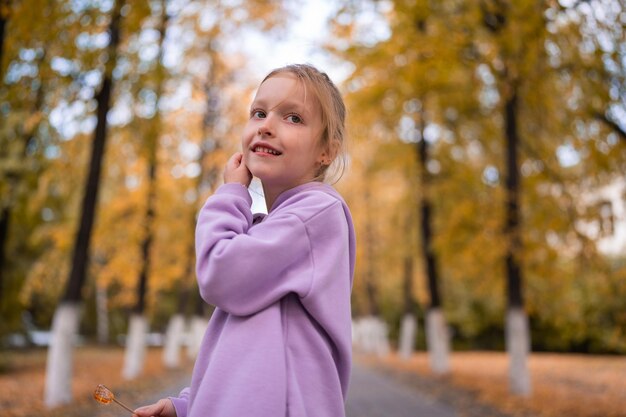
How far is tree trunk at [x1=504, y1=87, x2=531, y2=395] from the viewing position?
12.5 metres

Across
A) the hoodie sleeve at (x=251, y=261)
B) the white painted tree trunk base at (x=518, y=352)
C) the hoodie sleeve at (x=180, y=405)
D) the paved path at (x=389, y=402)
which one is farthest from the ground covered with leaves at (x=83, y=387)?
the hoodie sleeve at (x=251, y=261)

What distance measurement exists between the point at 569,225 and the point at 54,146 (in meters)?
9.24

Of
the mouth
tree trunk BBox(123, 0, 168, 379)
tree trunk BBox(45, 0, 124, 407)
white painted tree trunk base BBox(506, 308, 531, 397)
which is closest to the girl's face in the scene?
the mouth

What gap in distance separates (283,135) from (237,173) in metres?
0.16

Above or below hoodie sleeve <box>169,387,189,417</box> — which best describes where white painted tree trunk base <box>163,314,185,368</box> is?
below

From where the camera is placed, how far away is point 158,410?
5.34 feet

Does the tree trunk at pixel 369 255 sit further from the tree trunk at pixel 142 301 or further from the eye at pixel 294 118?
the eye at pixel 294 118

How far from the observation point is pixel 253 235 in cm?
154

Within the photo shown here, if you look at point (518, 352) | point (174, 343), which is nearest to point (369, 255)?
point (174, 343)

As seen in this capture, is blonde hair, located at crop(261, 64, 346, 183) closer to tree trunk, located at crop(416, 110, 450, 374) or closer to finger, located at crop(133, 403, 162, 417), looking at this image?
finger, located at crop(133, 403, 162, 417)

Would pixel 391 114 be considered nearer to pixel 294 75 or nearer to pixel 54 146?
pixel 54 146

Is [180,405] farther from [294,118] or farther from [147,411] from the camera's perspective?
[294,118]

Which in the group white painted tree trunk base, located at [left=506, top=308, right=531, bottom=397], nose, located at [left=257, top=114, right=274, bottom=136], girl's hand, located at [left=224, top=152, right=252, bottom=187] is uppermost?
nose, located at [left=257, top=114, right=274, bottom=136]

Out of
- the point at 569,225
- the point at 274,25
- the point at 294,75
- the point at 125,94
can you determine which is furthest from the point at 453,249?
the point at 294,75
